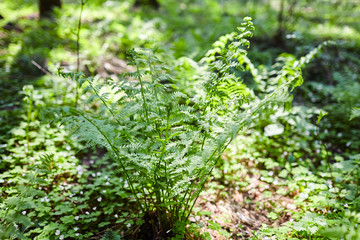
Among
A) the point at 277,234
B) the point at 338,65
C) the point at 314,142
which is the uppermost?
the point at 338,65

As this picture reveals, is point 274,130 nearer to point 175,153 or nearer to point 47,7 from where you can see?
point 175,153

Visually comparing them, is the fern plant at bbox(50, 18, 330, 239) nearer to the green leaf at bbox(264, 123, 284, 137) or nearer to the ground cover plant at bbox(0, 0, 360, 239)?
the ground cover plant at bbox(0, 0, 360, 239)

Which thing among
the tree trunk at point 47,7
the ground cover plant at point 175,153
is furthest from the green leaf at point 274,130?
the tree trunk at point 47,7

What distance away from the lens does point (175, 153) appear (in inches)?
63.7

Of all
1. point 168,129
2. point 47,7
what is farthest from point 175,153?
point 47,7

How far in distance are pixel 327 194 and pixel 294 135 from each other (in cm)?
144

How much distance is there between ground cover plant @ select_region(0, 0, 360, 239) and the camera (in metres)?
1.69

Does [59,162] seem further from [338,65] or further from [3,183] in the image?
[338,65]

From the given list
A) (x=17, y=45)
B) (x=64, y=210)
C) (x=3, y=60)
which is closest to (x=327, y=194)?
(x=64, y=210)

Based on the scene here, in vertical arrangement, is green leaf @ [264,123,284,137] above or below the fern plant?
above

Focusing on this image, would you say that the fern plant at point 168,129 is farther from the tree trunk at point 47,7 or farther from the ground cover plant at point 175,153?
the tree trunk at point 47,7

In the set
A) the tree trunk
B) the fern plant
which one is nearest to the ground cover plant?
the fern plant

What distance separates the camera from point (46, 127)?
10.5 ft

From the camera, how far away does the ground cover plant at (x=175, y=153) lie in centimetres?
169
